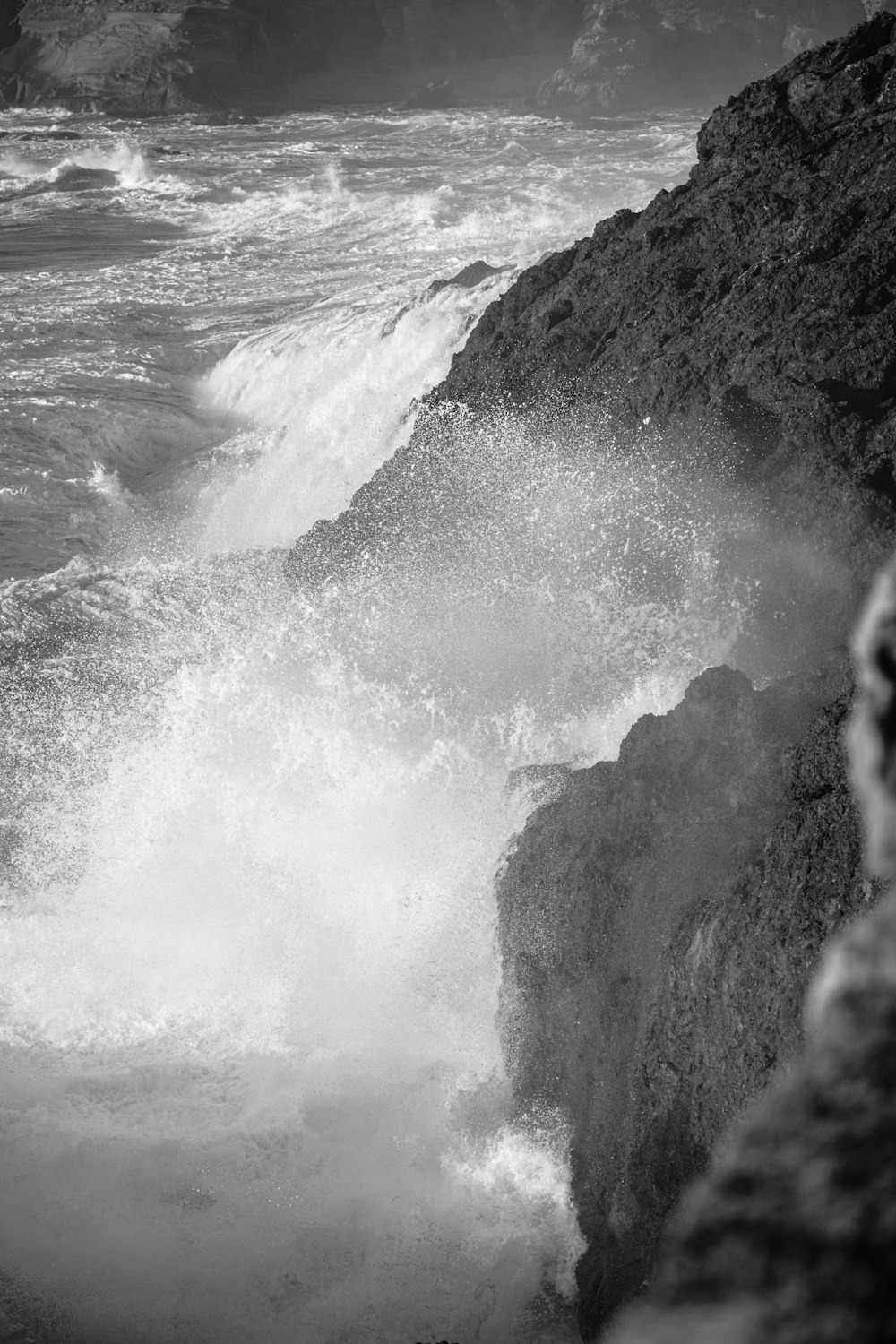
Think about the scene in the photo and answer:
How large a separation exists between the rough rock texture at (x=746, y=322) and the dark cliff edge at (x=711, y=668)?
0.02 m

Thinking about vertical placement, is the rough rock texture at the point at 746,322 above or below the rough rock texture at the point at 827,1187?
above

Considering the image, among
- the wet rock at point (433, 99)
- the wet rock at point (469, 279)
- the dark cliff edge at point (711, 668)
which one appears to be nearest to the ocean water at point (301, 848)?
the wet rock at point (469, 279)

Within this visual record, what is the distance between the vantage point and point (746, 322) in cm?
952

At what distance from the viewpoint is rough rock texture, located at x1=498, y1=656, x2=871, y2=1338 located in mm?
5172

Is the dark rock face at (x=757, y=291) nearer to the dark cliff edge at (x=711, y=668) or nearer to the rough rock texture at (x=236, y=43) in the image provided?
the dark cliff edge at (x=711, y=668)

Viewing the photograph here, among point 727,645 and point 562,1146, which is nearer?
point 562,1146

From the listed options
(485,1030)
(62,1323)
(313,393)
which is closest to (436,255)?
(313,393)

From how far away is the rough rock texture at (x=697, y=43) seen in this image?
153 feet

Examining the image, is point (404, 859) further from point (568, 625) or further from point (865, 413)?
point (865, 413)

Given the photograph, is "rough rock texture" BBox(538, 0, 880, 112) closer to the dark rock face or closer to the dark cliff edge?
the dark rock face

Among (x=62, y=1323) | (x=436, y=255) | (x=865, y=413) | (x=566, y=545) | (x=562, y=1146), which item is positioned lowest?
(x=62, y=1323)

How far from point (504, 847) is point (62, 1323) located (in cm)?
381

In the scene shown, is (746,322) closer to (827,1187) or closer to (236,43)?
(827,1187)

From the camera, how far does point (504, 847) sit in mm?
7996
